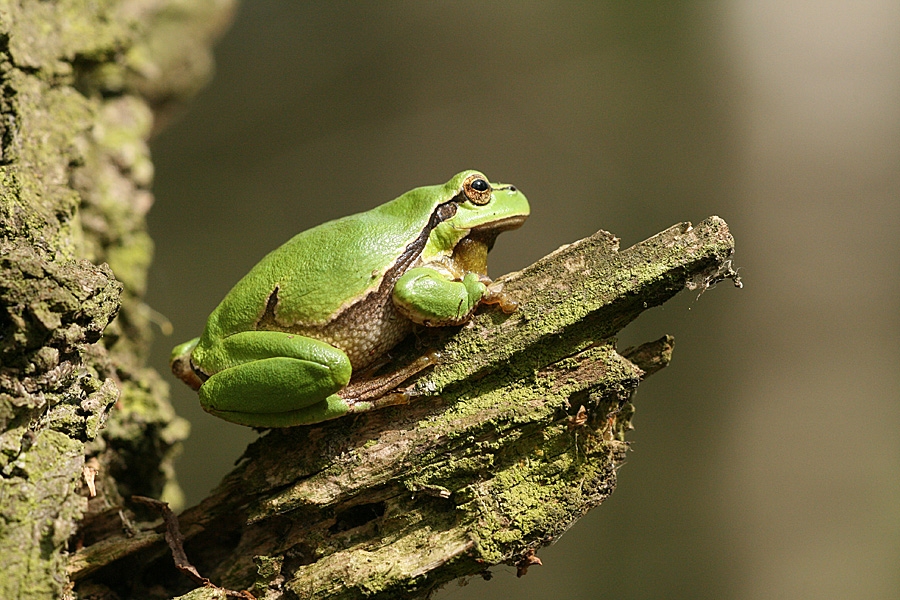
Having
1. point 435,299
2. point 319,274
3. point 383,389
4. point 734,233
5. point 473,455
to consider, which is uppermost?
point 734,233

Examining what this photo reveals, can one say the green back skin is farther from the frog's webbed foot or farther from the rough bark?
the rough bark

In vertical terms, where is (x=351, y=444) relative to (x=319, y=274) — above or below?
below

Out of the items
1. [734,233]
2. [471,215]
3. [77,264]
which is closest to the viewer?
[77,264]

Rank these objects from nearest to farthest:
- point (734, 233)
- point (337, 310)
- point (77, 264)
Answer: point (77, 264), point (337, 310), point (734, 233)

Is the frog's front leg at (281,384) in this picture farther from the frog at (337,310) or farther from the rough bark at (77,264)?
the rough bark at (77,264)

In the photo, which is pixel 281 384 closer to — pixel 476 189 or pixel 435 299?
pixel 435 299

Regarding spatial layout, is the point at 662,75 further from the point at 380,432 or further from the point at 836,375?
the point at 380,432

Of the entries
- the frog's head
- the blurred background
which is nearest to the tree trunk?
the frog's head

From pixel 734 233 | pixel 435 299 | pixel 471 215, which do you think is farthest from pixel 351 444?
pixel 734 233
